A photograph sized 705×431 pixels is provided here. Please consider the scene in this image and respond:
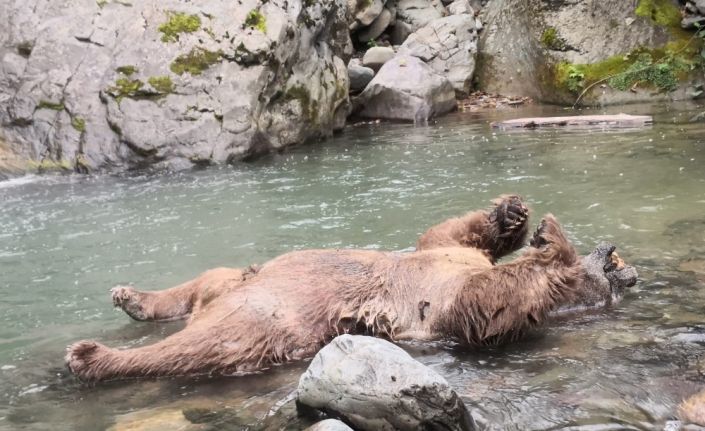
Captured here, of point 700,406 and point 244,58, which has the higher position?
point 244,58

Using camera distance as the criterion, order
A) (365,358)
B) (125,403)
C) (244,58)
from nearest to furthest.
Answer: (365,358) → (125,403) → (244,58)

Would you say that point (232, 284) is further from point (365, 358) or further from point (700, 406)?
point (700, 406)

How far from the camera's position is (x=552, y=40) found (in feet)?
57.0

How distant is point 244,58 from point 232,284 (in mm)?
8528

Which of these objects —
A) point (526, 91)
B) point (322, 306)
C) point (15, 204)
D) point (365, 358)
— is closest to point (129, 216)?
point (15, 204)

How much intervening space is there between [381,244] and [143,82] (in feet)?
23.4

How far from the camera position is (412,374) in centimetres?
300

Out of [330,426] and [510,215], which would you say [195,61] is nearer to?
[510,215]

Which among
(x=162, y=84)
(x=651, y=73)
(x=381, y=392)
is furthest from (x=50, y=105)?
(x=651, y=73)

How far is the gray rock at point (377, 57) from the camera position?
19578mm

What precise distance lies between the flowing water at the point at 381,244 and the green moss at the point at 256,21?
2.30 m

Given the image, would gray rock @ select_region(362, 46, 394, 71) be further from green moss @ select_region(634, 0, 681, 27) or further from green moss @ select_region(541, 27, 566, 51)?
green moss @ select_region(634, 0, 681, 27)

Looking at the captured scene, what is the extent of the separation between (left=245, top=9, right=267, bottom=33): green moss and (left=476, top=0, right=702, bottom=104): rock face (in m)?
7.61

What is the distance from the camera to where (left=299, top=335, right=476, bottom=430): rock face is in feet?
9.58
